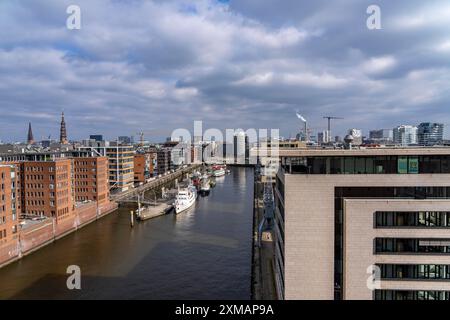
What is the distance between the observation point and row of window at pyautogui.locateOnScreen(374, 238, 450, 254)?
1464cm

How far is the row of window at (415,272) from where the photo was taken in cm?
1468

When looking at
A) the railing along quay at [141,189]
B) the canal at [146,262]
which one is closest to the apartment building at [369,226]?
the canal at [146,262]

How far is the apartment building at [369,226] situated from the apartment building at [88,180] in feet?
137

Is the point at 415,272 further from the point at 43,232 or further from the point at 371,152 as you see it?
the point at 43,232

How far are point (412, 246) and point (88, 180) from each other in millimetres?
45548

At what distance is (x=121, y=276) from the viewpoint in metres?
27.3

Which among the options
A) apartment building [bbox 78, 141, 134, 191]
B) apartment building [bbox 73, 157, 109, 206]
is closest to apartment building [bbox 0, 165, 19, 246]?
apartment building [bbox 73, 157, 109, 206]

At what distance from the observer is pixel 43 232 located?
35812mm

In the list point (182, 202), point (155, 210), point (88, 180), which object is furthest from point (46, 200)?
point (182, 202)

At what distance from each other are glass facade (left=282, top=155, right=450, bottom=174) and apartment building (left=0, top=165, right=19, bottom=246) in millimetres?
26832

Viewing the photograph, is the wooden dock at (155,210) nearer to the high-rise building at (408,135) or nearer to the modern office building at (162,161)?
the high-rise building at (408,135)
